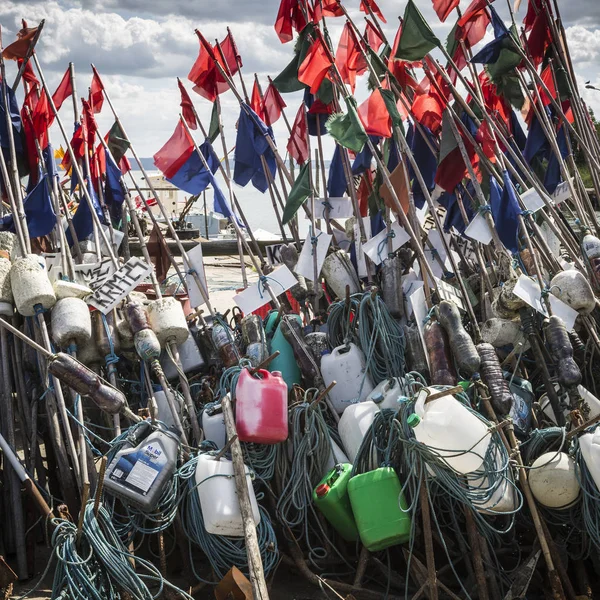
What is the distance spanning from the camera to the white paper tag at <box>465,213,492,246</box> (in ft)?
20.4

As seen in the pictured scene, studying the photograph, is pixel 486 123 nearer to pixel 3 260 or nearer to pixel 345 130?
pixel 345 130

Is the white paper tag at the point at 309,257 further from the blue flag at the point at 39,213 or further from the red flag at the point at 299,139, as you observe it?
the blue flag at the point at 39,213

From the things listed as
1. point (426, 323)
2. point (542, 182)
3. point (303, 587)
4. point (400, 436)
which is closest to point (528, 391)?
point (426, 323)

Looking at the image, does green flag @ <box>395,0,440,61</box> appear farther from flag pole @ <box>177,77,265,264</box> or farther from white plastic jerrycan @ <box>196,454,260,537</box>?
white plastic jerrycan @ <box>196,454,260,537</box>

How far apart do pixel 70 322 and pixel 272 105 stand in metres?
3.75

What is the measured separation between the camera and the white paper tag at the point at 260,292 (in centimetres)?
636

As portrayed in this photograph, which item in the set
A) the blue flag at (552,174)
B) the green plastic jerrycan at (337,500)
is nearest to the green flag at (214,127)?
the blue flag at (552,174)

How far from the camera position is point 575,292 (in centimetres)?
558

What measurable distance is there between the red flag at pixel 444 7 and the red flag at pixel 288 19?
1273 millimetres

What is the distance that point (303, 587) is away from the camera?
4.90 metres

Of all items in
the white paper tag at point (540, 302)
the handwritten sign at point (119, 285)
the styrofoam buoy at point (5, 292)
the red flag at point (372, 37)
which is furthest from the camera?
the red flag at point (372, 37)

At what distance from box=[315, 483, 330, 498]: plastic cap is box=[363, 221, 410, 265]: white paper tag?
7.79 feet

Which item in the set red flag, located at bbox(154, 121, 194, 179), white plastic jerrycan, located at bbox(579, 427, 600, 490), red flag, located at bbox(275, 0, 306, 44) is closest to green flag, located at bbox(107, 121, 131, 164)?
red flag, located at bbox(154, 121, 194, 179)

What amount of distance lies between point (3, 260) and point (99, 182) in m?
2.60
